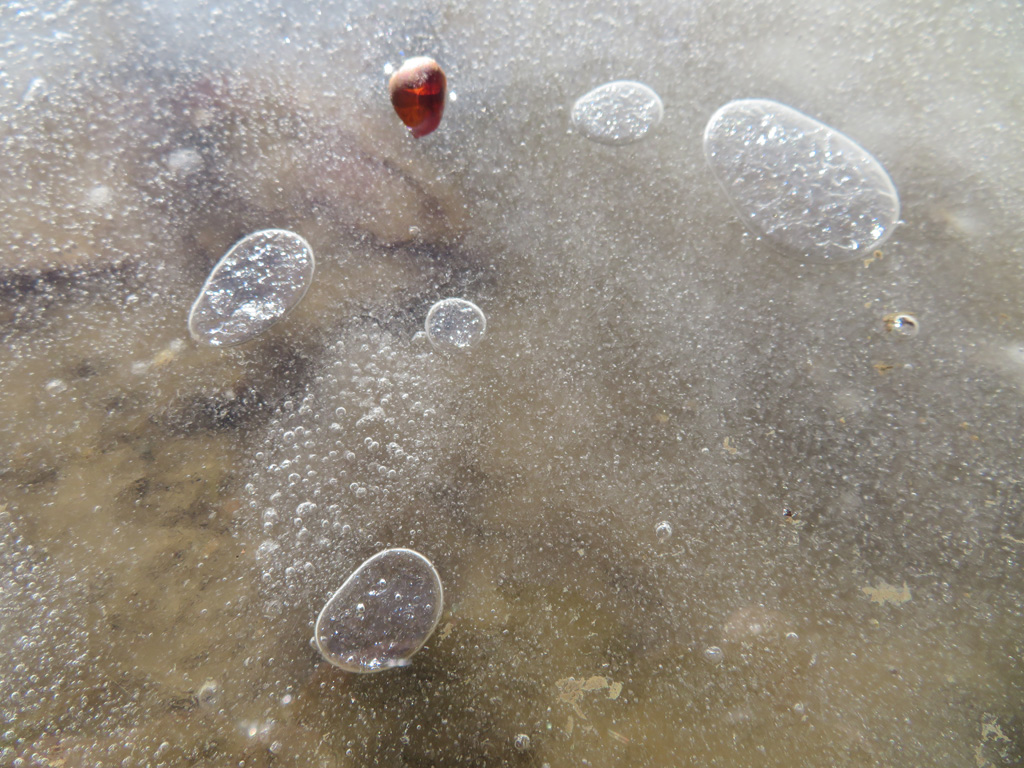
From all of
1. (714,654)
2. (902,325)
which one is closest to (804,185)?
(902,325)

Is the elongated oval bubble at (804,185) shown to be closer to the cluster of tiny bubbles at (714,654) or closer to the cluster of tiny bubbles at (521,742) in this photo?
the cluster of tiny bubbles at (714,654)

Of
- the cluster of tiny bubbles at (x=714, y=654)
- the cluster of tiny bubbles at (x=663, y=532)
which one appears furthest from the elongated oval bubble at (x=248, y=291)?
the cluster of tiny bubbles at (x=714, y=654)

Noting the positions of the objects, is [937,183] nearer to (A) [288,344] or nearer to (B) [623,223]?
(B) [623,223]

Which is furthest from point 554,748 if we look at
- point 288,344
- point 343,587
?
point 288,344

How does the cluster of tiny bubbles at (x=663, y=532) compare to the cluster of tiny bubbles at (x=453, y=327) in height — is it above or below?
below

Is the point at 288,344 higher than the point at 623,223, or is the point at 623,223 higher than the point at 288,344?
the point at 623,223

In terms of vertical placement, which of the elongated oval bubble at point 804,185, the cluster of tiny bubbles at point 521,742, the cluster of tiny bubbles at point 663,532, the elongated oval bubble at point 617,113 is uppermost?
the elongated oval bubble at point 617,113
